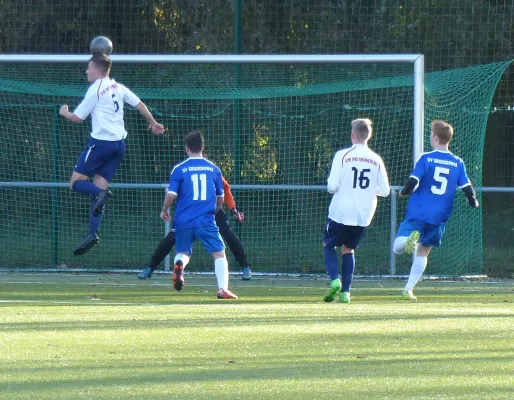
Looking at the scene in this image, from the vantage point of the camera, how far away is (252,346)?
7023mm

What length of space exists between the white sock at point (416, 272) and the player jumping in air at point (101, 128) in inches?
106

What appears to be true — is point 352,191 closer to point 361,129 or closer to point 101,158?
point 361,129

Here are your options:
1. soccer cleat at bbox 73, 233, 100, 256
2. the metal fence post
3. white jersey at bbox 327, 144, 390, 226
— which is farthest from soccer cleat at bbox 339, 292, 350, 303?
the metal fence post

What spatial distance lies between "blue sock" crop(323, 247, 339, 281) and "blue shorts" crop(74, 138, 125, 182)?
2149mm

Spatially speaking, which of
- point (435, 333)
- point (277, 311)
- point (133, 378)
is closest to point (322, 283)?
point (277, 311)

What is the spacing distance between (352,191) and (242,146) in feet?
16.2

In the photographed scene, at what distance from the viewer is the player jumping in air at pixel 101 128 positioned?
1055cm

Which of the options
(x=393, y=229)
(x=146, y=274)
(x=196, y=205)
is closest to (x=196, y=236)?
(x=196, y=205)

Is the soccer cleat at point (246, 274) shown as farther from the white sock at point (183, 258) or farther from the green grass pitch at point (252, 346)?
the white sock at point (183, 258)

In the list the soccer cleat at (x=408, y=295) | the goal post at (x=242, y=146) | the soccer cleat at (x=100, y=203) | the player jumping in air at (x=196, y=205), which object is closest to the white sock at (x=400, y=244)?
the soccer cleat at (x=408, y=295)

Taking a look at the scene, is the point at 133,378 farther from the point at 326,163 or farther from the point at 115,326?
the point at 326,163

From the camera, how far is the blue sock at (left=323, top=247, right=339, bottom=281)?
10.3 m

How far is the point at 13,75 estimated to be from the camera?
16141 mm

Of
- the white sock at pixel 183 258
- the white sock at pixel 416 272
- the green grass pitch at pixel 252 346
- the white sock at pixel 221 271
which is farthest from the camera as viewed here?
the white sock at pixel 416 272
